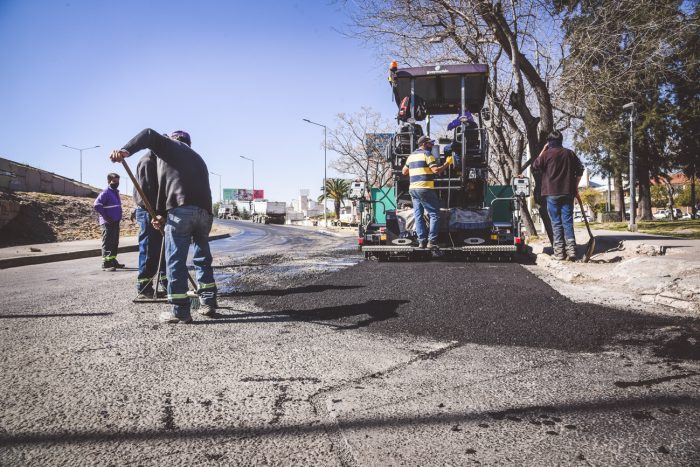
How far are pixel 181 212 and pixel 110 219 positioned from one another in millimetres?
5236

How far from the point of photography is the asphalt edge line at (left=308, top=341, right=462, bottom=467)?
1699mm

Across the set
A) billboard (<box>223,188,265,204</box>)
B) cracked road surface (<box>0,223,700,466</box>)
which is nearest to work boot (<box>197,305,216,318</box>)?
cracked road surface (<box>0,223,700,466</box>)

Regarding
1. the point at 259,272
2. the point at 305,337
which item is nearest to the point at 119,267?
the point at 259,272

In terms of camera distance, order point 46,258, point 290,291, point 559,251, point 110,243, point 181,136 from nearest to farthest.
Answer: point 181,136, point 290,291, point 559,251, point 110,243, point 46,258

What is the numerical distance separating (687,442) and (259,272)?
6.12m

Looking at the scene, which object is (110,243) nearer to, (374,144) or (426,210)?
(426,210)

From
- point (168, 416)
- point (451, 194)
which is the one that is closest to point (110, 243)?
point (451, 194)

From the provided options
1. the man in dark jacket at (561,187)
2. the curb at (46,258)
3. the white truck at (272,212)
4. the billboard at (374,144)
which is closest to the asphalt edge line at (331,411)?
the man in dark jacket at (561,187)

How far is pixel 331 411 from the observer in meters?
2.07

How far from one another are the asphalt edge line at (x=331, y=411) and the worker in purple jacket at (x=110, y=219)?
6904 millimetres

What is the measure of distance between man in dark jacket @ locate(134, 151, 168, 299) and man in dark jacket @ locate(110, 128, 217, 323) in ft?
2.43

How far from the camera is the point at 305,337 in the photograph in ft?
11.1

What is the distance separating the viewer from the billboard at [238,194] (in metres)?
115

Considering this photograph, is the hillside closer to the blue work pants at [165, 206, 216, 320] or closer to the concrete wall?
the concrete wall
